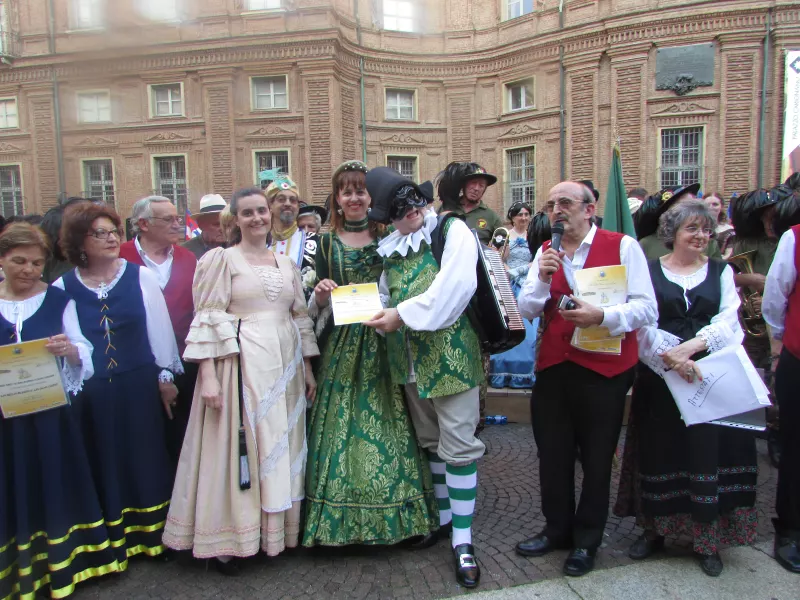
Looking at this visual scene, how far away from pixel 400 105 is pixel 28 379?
15416 mm

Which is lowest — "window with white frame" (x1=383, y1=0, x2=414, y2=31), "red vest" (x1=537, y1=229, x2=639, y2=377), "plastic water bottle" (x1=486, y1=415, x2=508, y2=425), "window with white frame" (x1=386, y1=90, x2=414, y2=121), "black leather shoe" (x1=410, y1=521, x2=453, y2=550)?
"plastic water bottle" (x1=486, y1=415, x2=508, y2=425)

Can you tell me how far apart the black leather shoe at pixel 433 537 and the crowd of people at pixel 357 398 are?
0.03 ft

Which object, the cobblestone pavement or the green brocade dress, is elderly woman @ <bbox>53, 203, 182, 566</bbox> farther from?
the green brocade dress

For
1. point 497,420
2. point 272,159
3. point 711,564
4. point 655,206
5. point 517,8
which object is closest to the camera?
point 711,564

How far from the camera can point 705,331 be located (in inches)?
102

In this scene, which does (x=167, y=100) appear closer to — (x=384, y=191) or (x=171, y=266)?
(x=171, y=266)

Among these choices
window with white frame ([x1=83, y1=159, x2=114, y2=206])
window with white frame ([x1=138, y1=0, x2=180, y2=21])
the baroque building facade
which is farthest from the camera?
the baroque building facade

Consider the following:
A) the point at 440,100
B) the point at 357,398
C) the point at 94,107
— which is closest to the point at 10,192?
the point at 94,107

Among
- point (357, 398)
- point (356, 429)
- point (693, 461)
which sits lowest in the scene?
point (693, 461)

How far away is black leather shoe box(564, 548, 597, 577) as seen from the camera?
8.68 feet

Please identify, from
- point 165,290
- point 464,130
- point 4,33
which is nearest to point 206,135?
point 4,33

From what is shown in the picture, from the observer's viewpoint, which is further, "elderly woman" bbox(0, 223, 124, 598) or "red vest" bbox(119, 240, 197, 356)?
"red vest" bbox(119, 240, 197, 356)

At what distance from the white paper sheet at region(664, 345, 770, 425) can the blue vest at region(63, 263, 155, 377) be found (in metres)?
2.69

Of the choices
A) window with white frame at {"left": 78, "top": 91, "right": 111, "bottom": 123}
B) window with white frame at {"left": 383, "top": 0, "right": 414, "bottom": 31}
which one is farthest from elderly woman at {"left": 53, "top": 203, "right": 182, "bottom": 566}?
window with white frame at {"left": 383, "top": 0, "right": 414, "bottom": 31}
